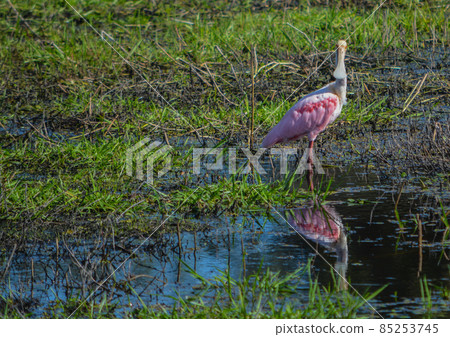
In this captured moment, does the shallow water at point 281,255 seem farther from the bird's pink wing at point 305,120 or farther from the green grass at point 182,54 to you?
the green grass at point 182,54

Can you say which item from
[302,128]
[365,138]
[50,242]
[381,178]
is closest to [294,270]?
[50,242]

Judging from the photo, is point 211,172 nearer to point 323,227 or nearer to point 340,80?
point 340,80

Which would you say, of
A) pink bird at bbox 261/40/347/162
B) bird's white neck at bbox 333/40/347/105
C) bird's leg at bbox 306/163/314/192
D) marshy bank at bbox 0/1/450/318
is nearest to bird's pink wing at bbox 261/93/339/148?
pink bird at bbox 261/40/347/162

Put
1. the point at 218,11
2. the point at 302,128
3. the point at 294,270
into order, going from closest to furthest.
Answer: the point at 294,270
the point at 302,128
the point at 218,11

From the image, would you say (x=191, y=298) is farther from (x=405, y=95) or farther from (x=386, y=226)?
(x=405, y=95)

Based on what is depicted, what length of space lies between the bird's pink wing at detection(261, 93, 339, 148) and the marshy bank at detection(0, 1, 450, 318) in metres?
0.26

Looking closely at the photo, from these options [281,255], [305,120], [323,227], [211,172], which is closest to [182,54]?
[305,120]

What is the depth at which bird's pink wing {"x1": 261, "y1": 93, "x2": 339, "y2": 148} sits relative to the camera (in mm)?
7828

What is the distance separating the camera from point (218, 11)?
42.5ft

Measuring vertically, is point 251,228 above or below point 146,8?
below

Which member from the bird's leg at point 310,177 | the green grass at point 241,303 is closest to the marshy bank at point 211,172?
the green grass at point 241,303

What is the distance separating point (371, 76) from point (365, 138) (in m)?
1.73

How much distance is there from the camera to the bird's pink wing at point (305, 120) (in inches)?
308

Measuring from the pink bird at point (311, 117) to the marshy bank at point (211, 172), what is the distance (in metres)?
0.26
